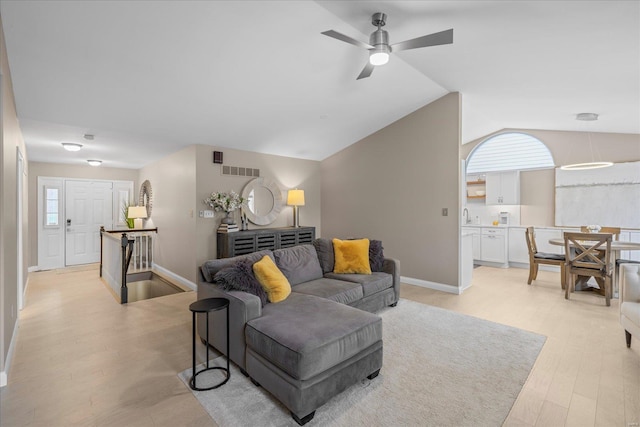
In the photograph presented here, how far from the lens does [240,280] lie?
8.64 ft

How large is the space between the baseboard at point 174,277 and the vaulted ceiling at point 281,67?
2.32 metres

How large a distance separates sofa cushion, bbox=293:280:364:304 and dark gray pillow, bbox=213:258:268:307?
62 cm

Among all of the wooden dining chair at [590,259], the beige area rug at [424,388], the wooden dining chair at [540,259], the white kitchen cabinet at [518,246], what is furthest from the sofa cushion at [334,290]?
the white kitchen cabinet at [518,246]

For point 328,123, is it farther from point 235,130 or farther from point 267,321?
point 267,321

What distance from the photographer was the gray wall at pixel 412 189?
15.6 feet

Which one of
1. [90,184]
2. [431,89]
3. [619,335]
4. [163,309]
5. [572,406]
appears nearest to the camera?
[572,406]

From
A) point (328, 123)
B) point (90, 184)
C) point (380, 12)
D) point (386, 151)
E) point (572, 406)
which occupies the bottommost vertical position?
point (572, 406)

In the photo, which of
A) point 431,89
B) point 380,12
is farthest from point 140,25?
point 431,89

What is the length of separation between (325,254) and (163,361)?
2.18 metres

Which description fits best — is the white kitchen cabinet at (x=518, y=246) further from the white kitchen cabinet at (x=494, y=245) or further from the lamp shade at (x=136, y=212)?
the lamp shade at (x=136, y=212)

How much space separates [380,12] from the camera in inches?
107

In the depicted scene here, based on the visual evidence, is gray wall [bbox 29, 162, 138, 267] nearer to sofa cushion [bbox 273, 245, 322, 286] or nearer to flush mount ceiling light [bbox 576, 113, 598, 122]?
sofa cushion [bbox 273, 245, 322, 286]

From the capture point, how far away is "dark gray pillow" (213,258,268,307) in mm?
2609

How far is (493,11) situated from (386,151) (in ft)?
10.5
